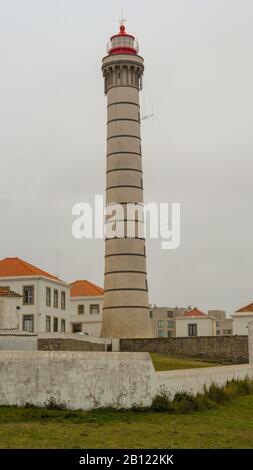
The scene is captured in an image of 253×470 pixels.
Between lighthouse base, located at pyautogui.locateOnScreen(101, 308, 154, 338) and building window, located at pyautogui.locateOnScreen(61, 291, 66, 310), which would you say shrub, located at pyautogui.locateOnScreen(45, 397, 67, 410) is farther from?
building window, located at pyautogui.locateOnScreen(61, 291, 66, 310)

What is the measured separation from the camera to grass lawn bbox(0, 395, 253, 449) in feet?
42.2

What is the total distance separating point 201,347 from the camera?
116ft

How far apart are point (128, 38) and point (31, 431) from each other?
29.3 meters

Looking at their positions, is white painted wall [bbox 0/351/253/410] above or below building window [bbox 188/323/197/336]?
below

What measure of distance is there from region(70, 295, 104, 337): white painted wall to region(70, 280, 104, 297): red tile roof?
419 millimetres

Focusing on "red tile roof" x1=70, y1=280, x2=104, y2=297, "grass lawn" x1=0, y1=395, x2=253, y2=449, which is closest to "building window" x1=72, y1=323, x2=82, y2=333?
"red tile roof" x1=70, y1=280, x2=104, y2=297

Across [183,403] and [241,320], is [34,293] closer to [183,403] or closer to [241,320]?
[241,320]

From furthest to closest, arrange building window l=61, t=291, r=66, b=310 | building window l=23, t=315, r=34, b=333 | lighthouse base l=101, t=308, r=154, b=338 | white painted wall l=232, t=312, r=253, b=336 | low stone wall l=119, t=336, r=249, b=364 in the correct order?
white painted wall l=232, t=312, r=253, b=336, building window l=61, t=291, r=66, b=310, building window l=23, t=315, r=34, b=333, lighthouse base l=101, t=308, r=154, b=338, low stone wall l=119, t=336, r=249, b=364

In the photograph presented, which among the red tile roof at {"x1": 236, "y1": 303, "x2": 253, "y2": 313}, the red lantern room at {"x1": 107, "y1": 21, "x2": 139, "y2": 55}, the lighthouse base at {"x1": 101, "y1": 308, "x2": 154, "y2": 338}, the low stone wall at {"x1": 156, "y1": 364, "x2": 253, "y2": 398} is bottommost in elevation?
the low stone wall at {"x1": 156, "y1": 364, "x2": 253, "y2": 398}

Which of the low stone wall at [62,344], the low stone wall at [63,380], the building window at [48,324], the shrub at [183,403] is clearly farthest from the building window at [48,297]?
the low stone wall at [63,380]

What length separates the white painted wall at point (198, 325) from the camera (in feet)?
178

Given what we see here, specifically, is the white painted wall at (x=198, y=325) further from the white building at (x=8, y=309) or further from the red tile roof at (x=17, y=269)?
the white building at (x=8, y=309)
